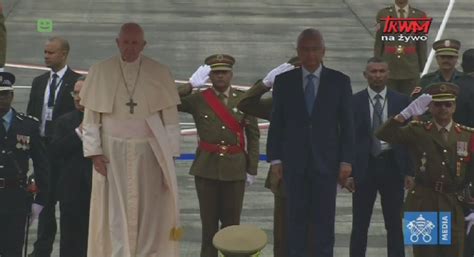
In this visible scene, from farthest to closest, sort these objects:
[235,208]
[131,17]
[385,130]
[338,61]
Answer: [131,17]
[338,61]
[235,208]
[385,130]

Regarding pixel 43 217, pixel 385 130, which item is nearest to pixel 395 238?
pixel 385 130

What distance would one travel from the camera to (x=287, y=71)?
1006 centimetres

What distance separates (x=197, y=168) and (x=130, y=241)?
163 cm

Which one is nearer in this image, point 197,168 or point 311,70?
point 311,70

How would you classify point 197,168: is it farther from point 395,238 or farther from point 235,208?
point 395,238

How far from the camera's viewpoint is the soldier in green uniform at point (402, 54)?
16.9 meters

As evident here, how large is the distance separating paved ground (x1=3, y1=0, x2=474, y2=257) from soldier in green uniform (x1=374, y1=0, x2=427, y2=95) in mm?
4596

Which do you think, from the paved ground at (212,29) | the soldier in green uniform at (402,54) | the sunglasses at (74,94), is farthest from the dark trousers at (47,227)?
the paved ground at (212,29)

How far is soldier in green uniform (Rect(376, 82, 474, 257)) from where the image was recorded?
10.8 metres

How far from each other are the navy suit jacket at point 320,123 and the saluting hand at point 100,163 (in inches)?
59.0

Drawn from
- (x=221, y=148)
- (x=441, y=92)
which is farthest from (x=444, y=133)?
(x=221, y=148)

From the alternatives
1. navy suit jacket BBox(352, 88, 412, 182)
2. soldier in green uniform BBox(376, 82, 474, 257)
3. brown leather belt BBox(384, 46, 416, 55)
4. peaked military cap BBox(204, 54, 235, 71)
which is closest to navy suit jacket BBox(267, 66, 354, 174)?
soldier in green uniform BBox(376, 82, 474, 257)

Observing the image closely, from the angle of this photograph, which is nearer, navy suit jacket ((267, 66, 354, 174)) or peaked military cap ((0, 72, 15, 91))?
navy suit jacket ((267, 66, 354, 174))

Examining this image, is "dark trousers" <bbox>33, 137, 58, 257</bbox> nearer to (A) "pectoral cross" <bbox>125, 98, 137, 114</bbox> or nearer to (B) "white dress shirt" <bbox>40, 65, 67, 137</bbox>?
(B) "white dress shirt" <bbox>40, 65, 67, 137</bbox>
